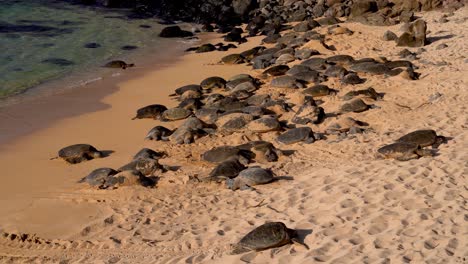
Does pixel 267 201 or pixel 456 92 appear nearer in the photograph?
pixel 267 201

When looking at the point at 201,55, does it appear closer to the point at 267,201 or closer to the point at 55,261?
the point at 267,201

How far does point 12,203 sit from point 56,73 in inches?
329

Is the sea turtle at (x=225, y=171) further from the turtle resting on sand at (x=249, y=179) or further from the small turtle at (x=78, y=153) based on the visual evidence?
the small turtle at (x=78, y=153)

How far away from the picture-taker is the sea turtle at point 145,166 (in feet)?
31.7

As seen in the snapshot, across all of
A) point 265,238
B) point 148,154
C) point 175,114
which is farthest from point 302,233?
point 175,114

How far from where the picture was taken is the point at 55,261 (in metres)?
7.36

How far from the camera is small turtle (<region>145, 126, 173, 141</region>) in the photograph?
11406 mm

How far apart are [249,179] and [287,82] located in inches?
206

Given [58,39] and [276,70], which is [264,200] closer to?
[276,70]

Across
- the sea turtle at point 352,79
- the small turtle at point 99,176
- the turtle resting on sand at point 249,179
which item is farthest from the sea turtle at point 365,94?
the small turtle at point 99,176

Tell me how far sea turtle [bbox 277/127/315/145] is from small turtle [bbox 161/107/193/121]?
2.61 metres

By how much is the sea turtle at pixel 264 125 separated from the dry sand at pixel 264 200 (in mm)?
137

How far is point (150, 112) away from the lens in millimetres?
12750

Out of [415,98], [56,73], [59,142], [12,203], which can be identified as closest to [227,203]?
[12,203]
